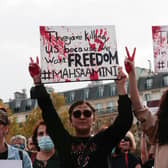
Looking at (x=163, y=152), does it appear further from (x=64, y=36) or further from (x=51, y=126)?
(x=64, y=36)

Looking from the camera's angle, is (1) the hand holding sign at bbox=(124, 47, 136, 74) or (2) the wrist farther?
(2) the wrist

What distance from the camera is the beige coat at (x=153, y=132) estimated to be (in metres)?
5.08

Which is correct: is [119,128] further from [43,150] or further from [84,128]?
[43,150]

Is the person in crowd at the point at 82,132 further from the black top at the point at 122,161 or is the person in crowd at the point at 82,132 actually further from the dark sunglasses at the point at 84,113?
the black top at the point at 122,161

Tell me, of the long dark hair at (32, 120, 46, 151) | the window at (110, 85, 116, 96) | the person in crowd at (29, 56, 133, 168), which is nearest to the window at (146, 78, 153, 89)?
the window at (110, 85, 116, 96)

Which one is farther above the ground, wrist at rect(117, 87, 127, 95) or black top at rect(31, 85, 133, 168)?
wrist at rect(117, 87, 127, 95)

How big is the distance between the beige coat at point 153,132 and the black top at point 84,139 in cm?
37

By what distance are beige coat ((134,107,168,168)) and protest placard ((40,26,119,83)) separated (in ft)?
4.33

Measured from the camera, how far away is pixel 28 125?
43.8m

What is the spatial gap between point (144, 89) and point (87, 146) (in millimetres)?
75639

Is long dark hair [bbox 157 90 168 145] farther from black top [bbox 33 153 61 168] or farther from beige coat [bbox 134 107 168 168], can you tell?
black top [bbox 33 153 61 168]

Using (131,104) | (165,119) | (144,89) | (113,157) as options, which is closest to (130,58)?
(131,104)

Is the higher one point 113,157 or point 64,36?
point 64,36

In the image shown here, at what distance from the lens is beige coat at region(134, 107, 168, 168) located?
508 cm
